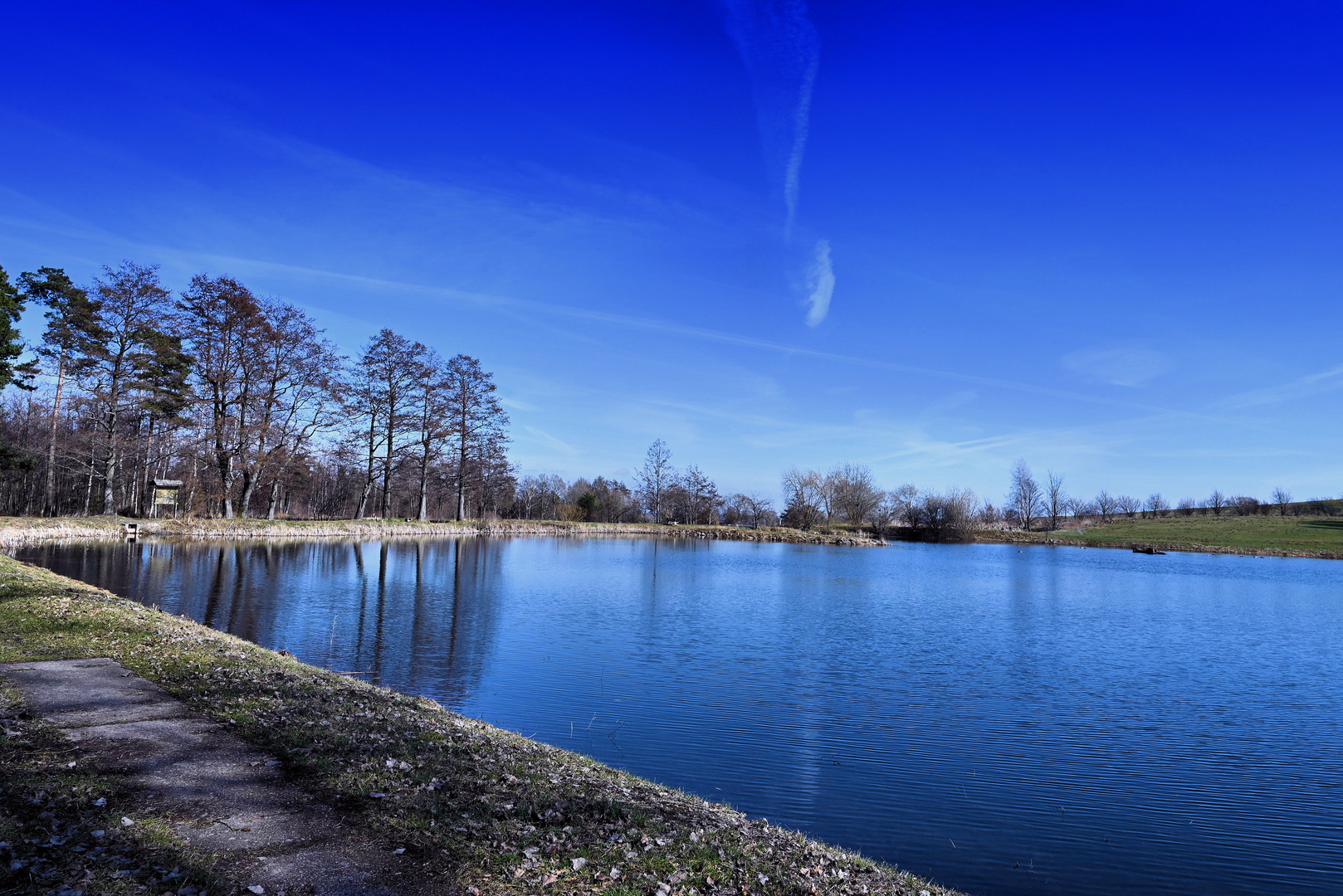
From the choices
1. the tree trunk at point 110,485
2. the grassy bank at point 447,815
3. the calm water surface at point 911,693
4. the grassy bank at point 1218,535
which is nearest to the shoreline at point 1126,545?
the grassy bank at point 1218,535

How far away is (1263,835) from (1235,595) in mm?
28299

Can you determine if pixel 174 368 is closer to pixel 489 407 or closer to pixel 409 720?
pixel 489 407

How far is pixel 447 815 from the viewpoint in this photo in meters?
5.60

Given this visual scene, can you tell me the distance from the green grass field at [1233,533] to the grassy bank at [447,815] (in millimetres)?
72213

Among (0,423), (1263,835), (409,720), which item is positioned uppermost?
(0,423)

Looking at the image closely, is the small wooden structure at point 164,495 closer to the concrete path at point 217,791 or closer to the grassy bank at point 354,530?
the grassy bank at point 354,530

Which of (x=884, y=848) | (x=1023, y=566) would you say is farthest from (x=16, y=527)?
(x=1023, y=566)

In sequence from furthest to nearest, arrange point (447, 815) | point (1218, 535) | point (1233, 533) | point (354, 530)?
point (1233, 533) → point (1218, 535) → point (354, 530) → point (447, 815)

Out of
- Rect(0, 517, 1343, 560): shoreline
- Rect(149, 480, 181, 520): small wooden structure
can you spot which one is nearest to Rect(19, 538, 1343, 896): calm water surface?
Rect(0, 517, 1343, 560): shoreline

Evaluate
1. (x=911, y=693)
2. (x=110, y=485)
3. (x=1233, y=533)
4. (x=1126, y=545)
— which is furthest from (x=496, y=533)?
(x=1233, y=533)

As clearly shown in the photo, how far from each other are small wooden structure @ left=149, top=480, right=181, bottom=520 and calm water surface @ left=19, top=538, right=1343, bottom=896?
41.8 feet

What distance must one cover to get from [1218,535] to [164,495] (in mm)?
85680

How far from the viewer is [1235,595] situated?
3028 cm

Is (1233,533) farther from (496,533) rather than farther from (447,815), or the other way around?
(447,815)
